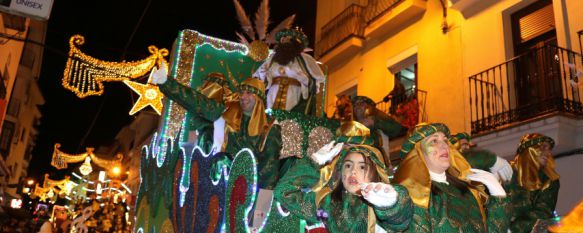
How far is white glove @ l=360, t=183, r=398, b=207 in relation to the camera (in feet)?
6.79

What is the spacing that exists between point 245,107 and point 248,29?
93.7 inches

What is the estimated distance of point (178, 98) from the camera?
4.75m

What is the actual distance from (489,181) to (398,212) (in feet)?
3.09

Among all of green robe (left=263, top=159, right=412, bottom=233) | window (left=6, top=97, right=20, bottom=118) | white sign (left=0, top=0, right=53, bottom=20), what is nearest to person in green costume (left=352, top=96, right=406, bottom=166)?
green robe (left=263, top=159, right=412, bottom=233)

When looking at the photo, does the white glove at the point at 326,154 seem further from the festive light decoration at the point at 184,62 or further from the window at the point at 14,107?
the window at the point at 14,107

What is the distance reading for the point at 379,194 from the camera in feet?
Answer: 6.78

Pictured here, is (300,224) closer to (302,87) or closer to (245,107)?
(245,107)

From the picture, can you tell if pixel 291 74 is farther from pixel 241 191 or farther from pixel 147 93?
pixel 147 93

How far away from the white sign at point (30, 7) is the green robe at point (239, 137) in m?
2.56

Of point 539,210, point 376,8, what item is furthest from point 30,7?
point 376,8

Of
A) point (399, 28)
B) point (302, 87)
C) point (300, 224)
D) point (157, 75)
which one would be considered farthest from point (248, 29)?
point (399, 28)

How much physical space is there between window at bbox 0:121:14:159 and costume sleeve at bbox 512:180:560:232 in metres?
26.0

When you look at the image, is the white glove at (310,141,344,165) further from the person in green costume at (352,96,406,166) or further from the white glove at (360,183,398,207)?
the person in green costume at (352,96,406,166)

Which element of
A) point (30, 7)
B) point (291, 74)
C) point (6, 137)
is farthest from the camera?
point (6, 137)
